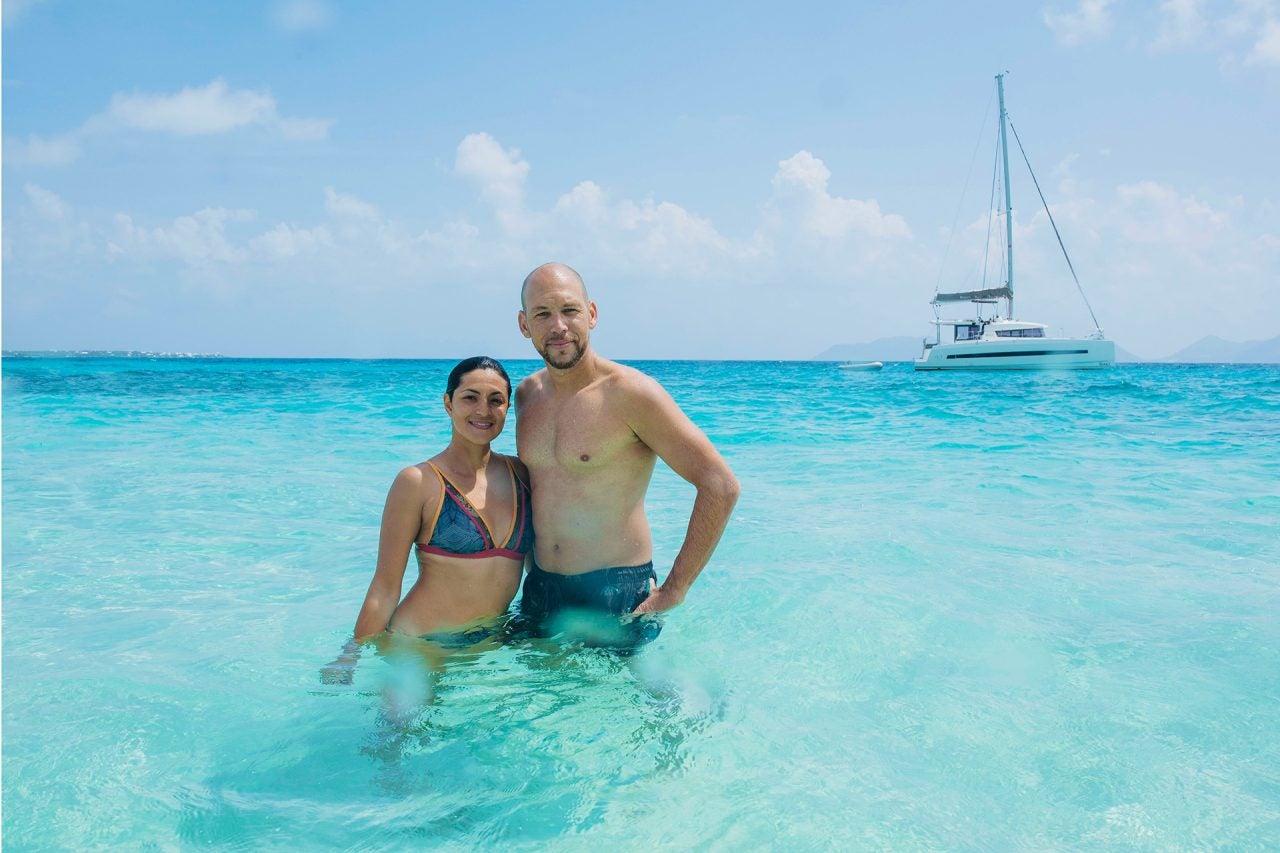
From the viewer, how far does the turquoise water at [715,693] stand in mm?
2498

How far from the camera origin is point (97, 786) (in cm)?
264

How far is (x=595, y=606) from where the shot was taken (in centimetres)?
298

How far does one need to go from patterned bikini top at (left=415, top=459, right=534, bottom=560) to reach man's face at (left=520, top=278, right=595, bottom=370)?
522mm

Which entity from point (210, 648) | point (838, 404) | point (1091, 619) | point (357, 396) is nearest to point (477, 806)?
point (210, 648)

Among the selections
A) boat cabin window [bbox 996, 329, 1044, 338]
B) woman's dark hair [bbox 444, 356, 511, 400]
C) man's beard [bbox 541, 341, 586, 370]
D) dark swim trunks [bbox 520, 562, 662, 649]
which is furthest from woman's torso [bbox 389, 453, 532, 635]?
boat cabin window [bbox 996, 329, 1044, 338]

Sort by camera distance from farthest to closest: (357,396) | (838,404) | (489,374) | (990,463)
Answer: (357,396) → (838,404) → (990,463) → (489,374)

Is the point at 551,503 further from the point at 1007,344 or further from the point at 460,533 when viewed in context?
the point at 1007,344

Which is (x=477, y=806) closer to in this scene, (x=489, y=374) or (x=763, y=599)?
(x=489, y=374)

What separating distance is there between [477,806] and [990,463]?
9322mm

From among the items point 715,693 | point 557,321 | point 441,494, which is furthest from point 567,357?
point 715,693

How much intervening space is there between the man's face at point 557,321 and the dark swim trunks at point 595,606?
0.81 metres

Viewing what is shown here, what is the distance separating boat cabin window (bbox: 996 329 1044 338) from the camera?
141 feet

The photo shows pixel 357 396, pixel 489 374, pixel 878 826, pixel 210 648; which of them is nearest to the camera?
pixel 878 826

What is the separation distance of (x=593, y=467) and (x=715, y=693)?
1207 mm
